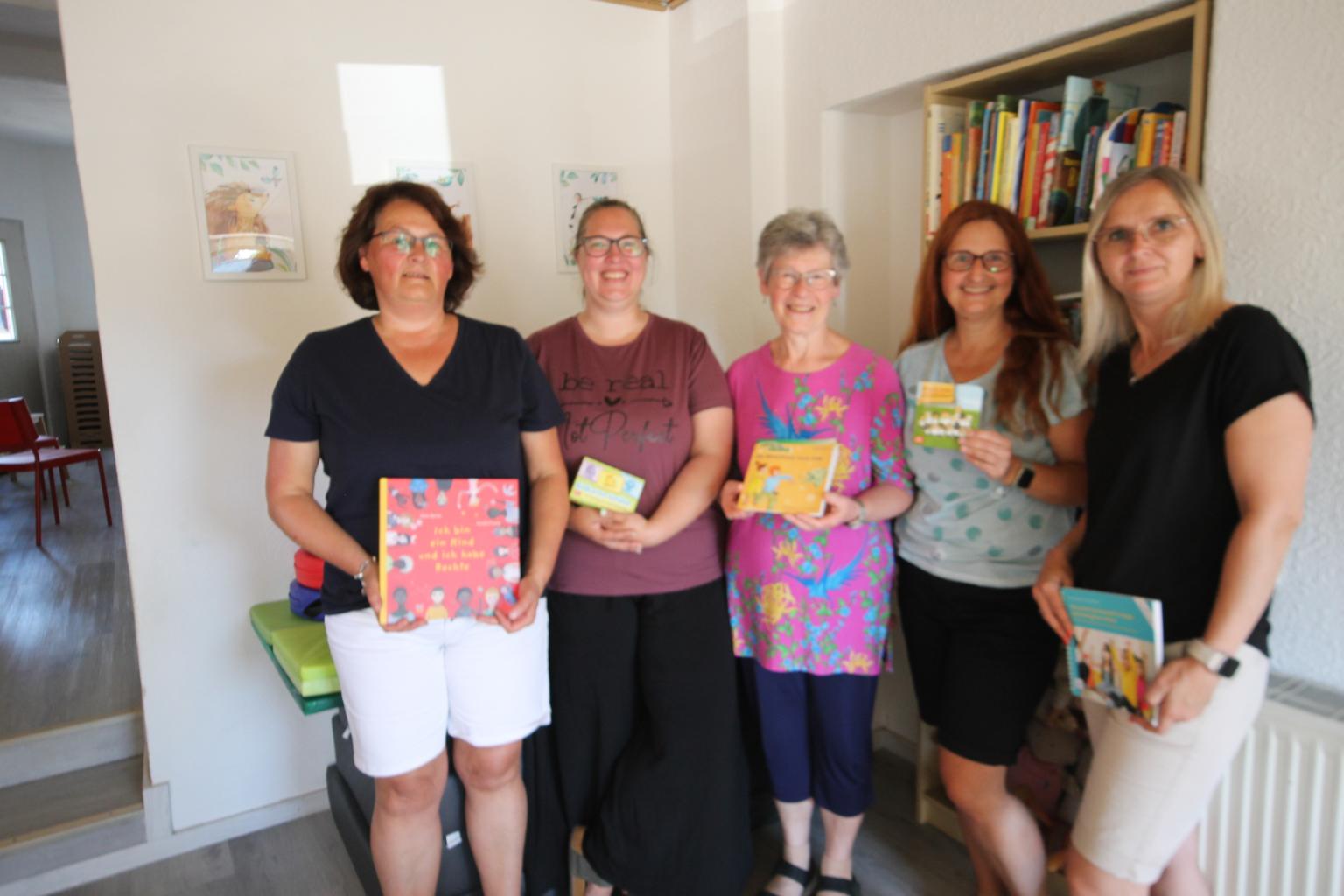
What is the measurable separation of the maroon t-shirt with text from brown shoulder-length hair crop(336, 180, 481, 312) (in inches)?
10.0

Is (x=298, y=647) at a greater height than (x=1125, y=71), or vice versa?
(x=1125, y=71)

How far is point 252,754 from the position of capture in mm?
2506

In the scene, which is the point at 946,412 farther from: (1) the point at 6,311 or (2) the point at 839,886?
(1) the point at 6,311

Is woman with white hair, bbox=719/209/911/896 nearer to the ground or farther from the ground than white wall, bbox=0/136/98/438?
nearer to the ground

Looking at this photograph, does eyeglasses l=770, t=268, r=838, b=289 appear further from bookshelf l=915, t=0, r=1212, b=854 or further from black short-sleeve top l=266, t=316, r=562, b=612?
black short-sleeve top l=266, t=316, r=562, b=612

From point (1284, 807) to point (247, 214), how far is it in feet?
8.97

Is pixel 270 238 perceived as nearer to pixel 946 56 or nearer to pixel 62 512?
pixel 946 56

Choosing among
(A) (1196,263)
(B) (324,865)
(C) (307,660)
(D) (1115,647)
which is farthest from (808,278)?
(B) (324,865)

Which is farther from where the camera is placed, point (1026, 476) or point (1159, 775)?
point (1026, 476)

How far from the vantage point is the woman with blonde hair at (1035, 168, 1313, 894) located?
1212 mm

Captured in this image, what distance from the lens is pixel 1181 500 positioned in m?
1.31

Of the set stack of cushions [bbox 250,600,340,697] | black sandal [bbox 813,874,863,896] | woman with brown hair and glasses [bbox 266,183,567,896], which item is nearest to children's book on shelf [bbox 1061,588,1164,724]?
black sandal [bbox 813,874,863,896]

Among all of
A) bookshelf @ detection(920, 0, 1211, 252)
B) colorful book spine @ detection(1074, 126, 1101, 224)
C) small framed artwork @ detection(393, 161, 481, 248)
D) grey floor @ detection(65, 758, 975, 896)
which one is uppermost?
bookshelf @ detection(920, 0, 1211, 252)

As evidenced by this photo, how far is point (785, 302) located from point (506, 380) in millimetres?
641
